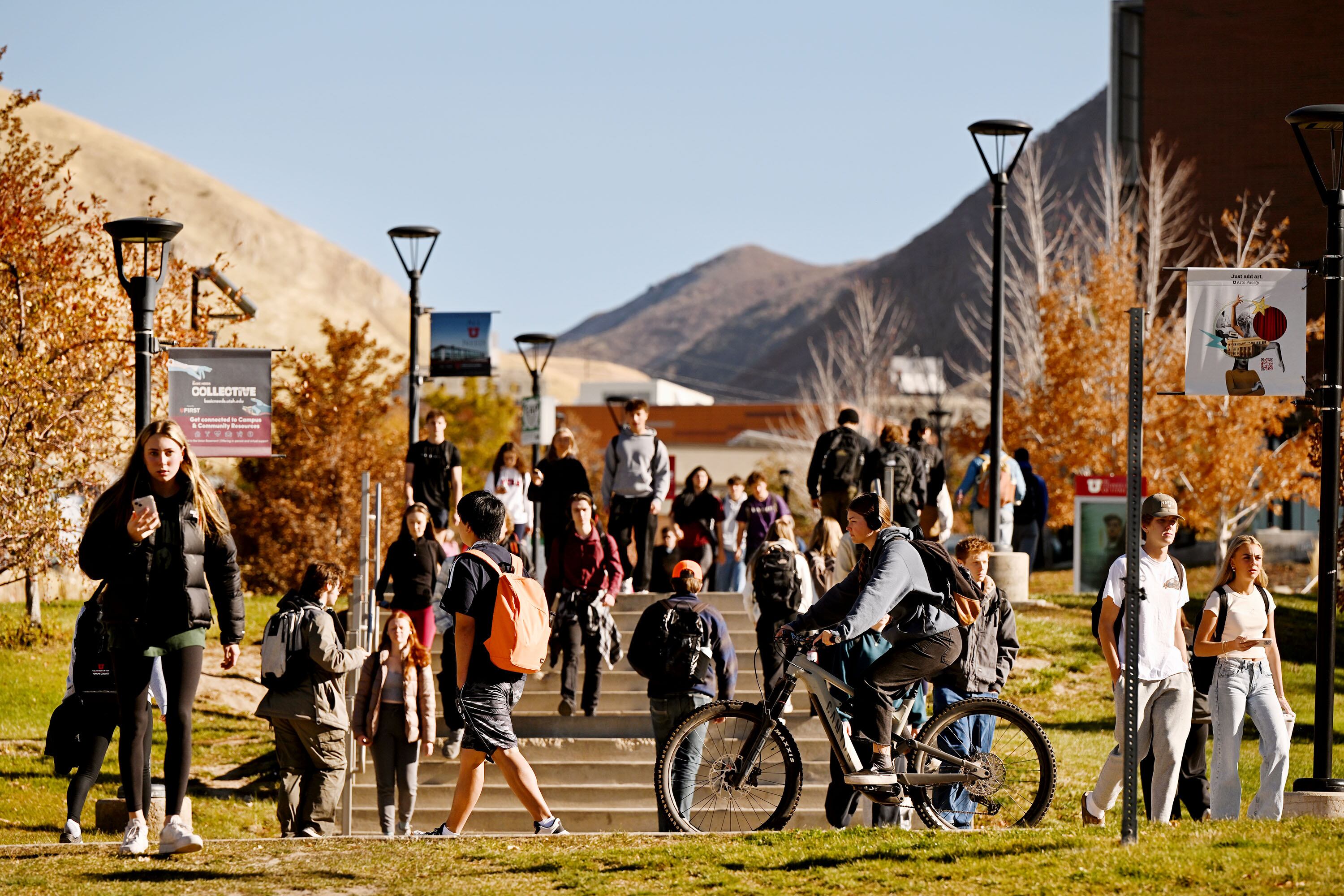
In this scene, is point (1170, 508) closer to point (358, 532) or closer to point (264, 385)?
point (264, 385)

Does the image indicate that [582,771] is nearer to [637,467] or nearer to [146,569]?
[637,467]

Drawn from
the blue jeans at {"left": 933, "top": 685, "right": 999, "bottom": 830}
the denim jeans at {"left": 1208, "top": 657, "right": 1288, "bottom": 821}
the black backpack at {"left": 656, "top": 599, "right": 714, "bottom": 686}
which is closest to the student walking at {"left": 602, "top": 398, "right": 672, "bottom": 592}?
the black backpack at {"left": 656, "top": 599, "right": 714, "bottom": 686}

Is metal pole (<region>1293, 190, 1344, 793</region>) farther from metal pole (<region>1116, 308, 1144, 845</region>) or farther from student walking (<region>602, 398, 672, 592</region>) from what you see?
student walking (<region>602, 398, 672, 592</region>)

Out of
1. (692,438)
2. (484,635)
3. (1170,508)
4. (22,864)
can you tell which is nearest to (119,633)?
(22,864)

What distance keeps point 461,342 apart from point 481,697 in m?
15.9

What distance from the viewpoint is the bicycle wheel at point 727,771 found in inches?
320

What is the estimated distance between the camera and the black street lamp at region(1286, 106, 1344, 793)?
958 cm

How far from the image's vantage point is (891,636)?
8.07 meters

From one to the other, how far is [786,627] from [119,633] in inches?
127

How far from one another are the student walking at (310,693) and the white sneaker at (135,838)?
3.01m

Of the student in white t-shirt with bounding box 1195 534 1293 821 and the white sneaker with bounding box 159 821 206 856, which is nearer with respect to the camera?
the white sneaker with bounding box 159 821 206 856

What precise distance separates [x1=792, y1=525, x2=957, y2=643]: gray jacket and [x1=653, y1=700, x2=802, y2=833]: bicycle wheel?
2.13ft

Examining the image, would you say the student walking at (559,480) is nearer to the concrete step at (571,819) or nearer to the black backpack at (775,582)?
the concrete step at (571,819)

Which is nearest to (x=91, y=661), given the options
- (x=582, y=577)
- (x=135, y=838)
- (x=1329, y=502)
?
(x=135, y=838)
